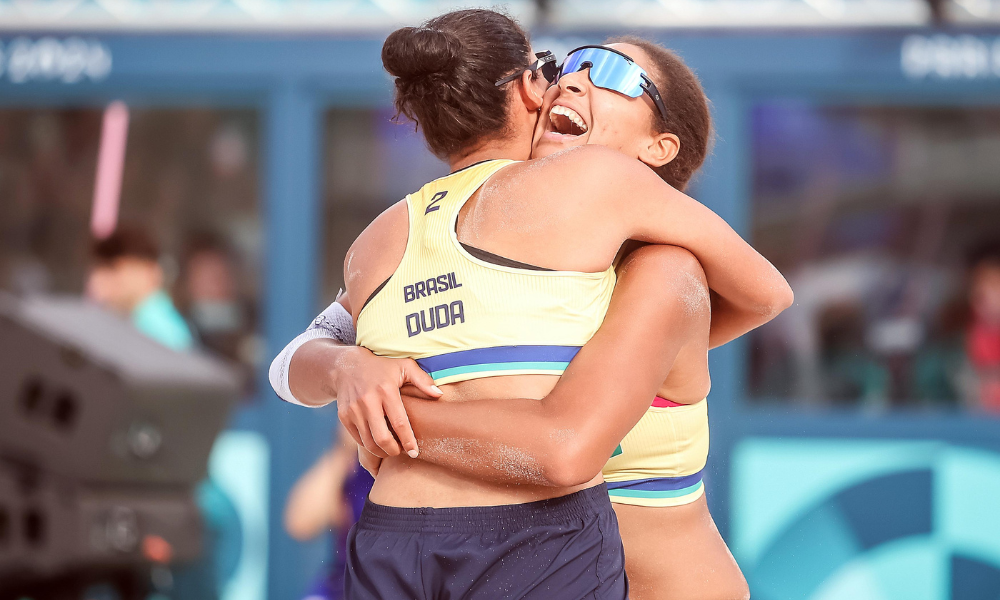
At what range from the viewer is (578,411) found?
1353mm

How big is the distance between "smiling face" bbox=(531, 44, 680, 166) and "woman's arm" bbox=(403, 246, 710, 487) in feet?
1.23

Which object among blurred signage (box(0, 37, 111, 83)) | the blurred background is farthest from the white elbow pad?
blurred signage (box(0, 37, 111, 83))

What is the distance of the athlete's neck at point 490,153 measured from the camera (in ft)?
5.31

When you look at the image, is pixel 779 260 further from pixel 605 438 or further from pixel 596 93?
pixel 605 438

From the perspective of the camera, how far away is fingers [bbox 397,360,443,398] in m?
1.44

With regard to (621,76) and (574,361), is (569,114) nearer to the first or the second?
(621,76)

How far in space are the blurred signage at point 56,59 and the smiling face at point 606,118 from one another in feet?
12.6

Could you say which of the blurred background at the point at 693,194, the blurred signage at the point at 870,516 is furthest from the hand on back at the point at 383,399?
the blurred signage at the point at 870,516

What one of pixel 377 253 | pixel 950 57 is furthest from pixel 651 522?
pixel 950 57

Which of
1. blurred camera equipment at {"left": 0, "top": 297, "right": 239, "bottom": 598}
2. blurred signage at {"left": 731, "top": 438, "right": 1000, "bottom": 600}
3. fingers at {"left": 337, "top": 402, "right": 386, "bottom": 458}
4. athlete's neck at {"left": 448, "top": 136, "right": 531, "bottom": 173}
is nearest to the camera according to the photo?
→ fingers at {"left": 337, "top": 402, "right": 386, "bottom": 458}

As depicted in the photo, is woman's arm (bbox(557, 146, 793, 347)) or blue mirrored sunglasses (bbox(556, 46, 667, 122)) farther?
blue mirrored sunglasses (bbox(556, 46, 667, 122))

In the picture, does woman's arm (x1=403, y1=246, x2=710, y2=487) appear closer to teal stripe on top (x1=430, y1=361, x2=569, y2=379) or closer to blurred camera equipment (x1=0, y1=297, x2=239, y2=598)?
teal stripe on top (x1=430, y1=361, x2=569, y2=379)

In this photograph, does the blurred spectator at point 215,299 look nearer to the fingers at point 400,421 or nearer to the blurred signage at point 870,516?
the blurred signage at point 870,516

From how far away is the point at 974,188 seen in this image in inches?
184
